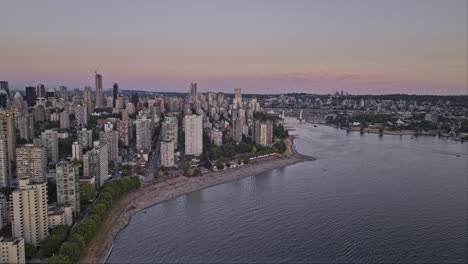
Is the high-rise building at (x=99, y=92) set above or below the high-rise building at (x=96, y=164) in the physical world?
above

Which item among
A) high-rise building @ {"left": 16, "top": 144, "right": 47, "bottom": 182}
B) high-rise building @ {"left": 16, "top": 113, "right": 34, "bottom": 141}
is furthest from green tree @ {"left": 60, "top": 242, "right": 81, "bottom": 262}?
high-rise building @ {"left": 16, "top": 113, "right": 34, "bottom": 141}

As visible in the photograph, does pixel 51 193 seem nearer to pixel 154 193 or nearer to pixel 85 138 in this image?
pixel 154 193

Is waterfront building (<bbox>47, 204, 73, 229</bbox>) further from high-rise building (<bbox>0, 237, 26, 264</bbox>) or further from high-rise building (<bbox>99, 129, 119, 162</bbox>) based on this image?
high-rise building (<bbox>99, 129, 119, 162</bbox>)

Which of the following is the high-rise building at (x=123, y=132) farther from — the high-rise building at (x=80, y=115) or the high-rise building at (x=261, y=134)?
the high-rise building at (x=261, y=134)

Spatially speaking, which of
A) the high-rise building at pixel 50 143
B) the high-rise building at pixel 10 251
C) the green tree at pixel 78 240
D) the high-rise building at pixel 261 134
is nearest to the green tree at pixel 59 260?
the high-rise building at pixel 10 251

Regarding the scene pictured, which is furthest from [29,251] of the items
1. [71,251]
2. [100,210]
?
[100,210]
